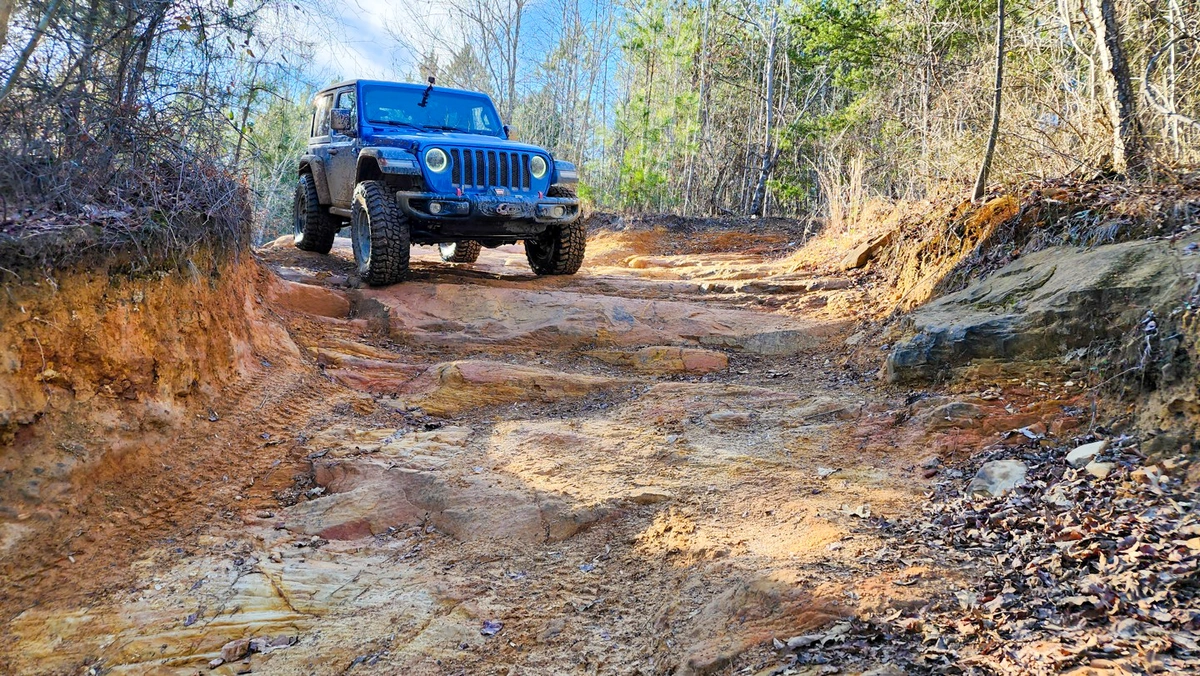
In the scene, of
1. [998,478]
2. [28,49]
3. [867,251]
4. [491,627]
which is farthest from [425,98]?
[998,478]

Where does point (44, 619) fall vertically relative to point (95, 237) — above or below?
below

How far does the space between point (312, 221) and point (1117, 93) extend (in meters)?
7.93

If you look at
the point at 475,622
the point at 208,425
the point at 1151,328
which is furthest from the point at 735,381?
the point at 208,425

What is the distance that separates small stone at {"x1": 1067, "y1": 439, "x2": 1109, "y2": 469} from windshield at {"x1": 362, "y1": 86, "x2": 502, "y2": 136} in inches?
249

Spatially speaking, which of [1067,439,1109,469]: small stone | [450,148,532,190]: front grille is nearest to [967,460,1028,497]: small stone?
[1067,439,1109,469]: small stone

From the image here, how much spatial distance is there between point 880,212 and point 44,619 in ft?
28.2

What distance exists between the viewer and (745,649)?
2410 millimetres

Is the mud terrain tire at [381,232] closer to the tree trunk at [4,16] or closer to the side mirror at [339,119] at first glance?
the side mirror at [339,119]

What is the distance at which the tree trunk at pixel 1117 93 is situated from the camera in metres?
5.32

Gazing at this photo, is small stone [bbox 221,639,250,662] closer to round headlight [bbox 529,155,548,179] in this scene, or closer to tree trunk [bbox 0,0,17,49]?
tree trunk [bbox 0,0,17,49]

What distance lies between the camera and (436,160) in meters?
6.66

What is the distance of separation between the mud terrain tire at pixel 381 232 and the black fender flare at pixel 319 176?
157 centimetres

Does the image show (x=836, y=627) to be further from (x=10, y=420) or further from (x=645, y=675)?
(x=10, y=420)

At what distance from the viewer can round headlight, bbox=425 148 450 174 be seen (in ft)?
21.8
